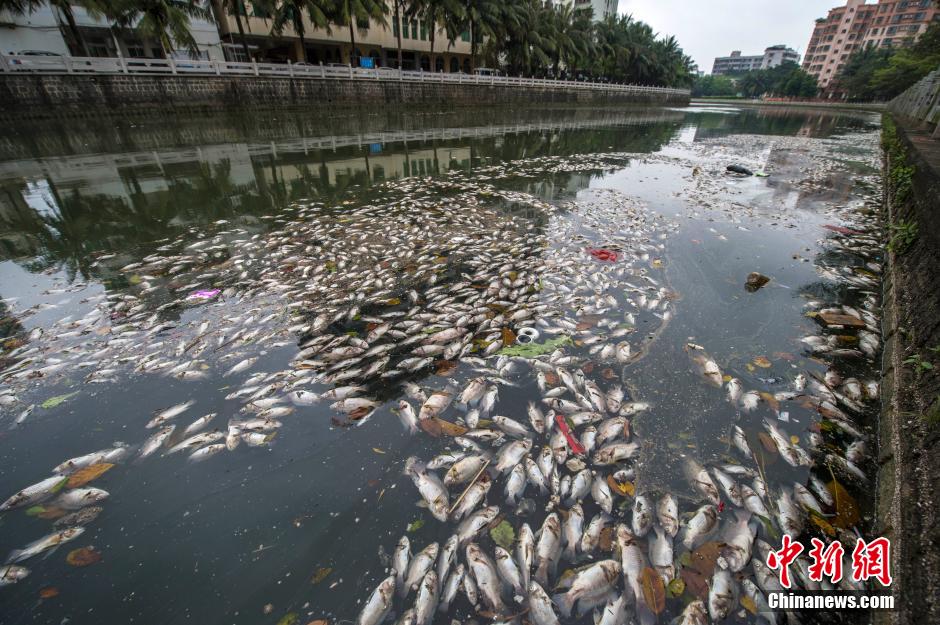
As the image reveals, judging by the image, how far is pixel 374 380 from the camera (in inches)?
127

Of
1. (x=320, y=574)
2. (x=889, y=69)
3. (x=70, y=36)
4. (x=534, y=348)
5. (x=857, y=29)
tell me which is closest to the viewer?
(x=320, y=574)

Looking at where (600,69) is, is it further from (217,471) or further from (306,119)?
(217,471)

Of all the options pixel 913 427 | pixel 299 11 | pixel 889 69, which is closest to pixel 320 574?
pixel 913 427

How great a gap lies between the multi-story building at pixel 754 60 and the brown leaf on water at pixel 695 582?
591ft

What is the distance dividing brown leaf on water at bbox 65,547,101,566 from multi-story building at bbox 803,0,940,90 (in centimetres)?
11187

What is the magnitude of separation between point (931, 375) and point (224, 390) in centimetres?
518

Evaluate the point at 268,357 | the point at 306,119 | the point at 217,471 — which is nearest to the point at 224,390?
the point at 268,357

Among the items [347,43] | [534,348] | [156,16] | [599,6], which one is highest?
[599,6]

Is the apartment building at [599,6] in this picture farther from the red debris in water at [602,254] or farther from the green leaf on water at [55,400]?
the green leaf on water at [55,400]

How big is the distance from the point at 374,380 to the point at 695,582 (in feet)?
8.21

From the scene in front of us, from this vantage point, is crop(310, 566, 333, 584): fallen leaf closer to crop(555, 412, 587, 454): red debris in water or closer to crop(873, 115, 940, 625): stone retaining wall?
crop(555, 412, 587, 454): red debris in water

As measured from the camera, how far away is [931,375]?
2533mm

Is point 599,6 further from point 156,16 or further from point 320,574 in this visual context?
point 320,574

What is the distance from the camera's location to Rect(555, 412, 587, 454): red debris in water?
8.48 ft
